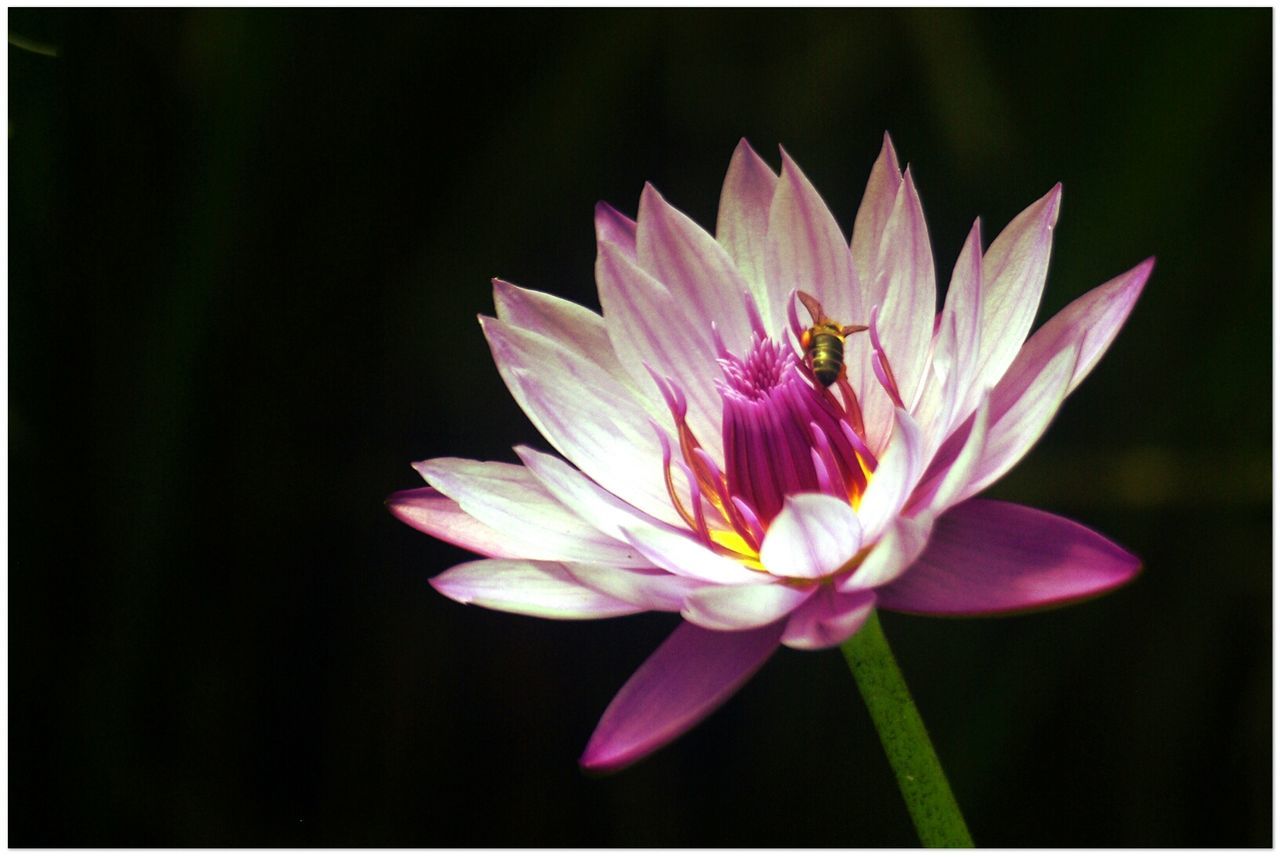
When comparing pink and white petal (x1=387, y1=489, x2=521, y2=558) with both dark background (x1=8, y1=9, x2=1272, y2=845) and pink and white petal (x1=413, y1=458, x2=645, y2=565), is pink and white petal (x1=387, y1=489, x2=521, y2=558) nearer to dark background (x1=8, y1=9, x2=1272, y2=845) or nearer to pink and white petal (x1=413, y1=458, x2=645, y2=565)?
pink and white petal (x1=413, y1=458, x2=645, y2=565)

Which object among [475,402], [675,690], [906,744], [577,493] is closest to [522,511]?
[577,493]

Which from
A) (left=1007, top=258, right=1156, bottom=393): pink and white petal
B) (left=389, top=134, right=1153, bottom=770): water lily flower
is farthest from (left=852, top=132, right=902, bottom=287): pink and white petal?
(left=1007, top=258, right=1156, bottom=393): pink and white petal

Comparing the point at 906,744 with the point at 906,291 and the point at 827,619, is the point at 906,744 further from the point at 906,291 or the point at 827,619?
the point at 906,291

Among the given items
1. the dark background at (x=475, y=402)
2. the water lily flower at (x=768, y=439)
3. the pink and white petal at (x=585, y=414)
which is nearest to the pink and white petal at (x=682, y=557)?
the water lily flower at (x=768, y=439)

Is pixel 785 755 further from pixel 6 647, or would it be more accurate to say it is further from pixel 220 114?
pixel 220 114

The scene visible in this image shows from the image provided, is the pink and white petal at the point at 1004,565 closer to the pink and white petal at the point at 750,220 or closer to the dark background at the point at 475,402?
the pink and white petal at the point at 750,220
